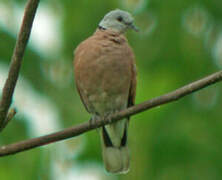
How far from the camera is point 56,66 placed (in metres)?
8.63

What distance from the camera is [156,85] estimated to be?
679 cm

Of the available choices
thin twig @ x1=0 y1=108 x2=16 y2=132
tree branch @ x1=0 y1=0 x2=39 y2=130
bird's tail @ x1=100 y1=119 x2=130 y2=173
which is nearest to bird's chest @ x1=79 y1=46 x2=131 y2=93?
bird's tail @ x1=100 y1=119 x2=130 y2=173

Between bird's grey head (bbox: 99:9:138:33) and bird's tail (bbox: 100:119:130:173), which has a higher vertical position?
bird's grey head (bbox: 99:9:138:33)

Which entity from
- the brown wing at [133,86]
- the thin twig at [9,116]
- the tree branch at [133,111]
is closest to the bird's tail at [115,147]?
the brown wing at [133,86]

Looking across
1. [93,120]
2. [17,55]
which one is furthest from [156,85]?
[17,55]

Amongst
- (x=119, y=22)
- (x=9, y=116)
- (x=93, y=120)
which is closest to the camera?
(x=9, y=116)

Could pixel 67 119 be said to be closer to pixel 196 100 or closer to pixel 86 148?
pixel 86 148

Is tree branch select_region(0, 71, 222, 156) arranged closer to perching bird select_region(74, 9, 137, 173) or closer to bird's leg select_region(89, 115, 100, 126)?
bird's leg select_region(89, 115, 100, 126)

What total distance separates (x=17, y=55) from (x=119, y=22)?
2769 mm

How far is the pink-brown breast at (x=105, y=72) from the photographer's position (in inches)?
217

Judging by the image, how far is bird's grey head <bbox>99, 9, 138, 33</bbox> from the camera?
6121 millimetres

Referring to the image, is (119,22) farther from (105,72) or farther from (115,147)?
(115,147)

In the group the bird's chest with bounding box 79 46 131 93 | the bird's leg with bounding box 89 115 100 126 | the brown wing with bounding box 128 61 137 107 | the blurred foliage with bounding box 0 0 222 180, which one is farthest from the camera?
the blurred foliage with bounding box 0 0 222 180

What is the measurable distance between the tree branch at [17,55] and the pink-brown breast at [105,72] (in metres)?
A: 1.88
